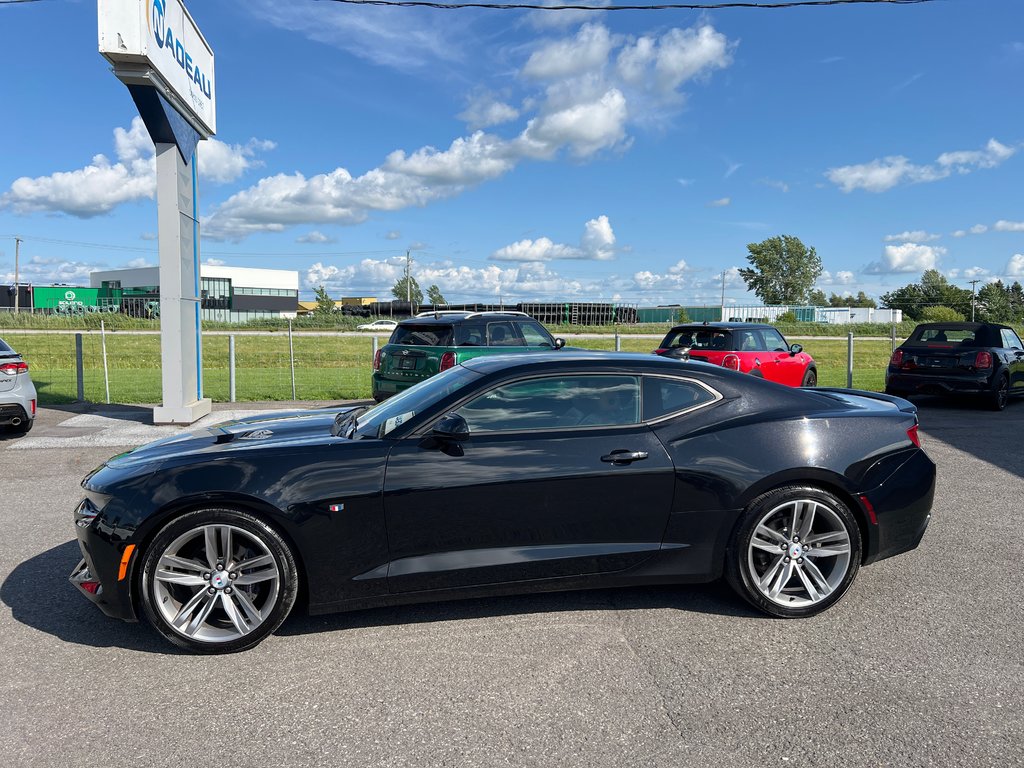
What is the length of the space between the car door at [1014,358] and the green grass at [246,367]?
3818mm

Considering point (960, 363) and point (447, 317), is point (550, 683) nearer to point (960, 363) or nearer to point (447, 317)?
point (447, 317)

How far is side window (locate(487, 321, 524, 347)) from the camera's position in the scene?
10.7m

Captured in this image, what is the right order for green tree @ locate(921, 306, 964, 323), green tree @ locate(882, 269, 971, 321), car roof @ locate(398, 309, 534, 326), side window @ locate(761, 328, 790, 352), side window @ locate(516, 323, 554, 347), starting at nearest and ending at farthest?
car roof @ locate(398, 309, 534, 326)
side window @ locate(516, 323, 554, 347)
side window @ locate(761, 328, 790, 352)
green tree @ locate(921, 306, 964, 323)
green tree @ locate(882, 269, 971, 321)

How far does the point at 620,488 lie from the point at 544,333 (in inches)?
305

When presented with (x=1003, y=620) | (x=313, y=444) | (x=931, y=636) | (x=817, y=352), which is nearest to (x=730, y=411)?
(x=931, y=636)

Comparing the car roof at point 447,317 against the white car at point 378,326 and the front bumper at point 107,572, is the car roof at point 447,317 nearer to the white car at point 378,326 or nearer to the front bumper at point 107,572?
the front bumper at point 107,572

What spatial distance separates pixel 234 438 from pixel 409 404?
0.96 meters

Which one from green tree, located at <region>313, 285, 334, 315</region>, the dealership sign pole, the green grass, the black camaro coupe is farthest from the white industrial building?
the black camaro coupe

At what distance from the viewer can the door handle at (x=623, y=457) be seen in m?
4.00

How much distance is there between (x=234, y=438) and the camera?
13.8ft

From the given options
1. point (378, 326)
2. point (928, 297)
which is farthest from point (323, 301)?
point (928, 297)

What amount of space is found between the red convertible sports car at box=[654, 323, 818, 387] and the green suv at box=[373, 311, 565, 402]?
7.75 ft

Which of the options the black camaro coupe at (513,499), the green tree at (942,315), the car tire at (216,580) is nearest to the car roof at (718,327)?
the black camaro coupe at (513,499)

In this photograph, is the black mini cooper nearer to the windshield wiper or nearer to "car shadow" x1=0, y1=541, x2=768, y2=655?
"car shadow" x1=0, y1=541, x2=768, y2=655
